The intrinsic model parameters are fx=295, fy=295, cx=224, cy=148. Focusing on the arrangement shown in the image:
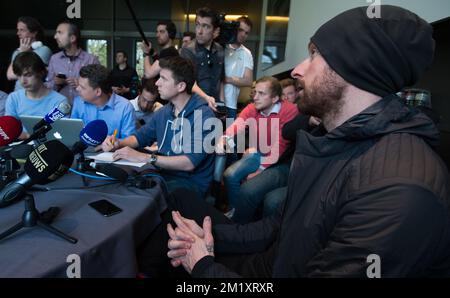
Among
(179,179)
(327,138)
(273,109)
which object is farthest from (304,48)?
(327,138)

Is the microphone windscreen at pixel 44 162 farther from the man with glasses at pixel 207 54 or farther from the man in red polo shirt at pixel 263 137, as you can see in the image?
the man with glasses at pixel 207 54

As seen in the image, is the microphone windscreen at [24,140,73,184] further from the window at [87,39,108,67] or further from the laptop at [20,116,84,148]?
the window at [87,39,108,67]

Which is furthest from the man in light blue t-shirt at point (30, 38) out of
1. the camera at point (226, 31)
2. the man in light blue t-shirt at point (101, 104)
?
the camera at point (226, 31)

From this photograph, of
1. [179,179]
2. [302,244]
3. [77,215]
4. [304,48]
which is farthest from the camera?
[304,48]

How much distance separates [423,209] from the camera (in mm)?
583

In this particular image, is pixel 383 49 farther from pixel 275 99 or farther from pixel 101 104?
pixel 101 104

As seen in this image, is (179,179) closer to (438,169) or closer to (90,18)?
(438,169)

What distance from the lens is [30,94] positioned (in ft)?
7.13

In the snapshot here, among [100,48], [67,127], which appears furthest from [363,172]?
[100,48]

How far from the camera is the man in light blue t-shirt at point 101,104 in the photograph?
2053mm

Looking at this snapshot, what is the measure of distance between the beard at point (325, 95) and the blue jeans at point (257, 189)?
45.1 inches

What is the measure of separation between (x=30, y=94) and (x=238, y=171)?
1644 mm

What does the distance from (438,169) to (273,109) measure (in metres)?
1.73
